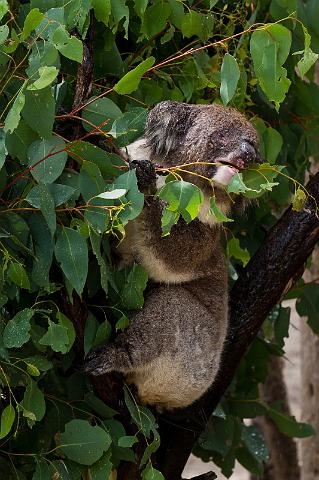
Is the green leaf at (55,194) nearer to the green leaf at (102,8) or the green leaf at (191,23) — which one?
the green leaf at (102,8)

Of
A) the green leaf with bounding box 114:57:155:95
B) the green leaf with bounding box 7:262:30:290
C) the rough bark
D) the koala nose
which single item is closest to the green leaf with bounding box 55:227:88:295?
the green leaf with bounding box 7:262:30:290

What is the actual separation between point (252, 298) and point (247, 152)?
0.74 m

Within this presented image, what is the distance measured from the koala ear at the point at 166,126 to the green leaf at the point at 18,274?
0.93m

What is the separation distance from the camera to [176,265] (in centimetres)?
351

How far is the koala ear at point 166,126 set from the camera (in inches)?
134

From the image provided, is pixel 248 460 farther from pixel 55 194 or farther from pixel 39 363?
pixel 55 194

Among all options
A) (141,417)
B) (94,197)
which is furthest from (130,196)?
(141,417)

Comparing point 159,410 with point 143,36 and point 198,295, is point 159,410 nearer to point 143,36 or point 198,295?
point 198,295

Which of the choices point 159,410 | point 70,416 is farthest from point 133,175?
point 159,410

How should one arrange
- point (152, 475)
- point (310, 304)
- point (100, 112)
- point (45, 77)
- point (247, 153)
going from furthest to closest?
point (310, 304) < point (247, 153) < point (152, 475) < point (100, 112) < point (45, 77)

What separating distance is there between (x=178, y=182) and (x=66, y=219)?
0.52 metres

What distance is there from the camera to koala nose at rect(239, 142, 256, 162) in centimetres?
322

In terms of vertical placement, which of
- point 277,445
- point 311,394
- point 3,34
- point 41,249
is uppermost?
point 3,34

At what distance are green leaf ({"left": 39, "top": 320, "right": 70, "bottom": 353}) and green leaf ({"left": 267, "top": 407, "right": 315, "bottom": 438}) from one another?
2.01m
